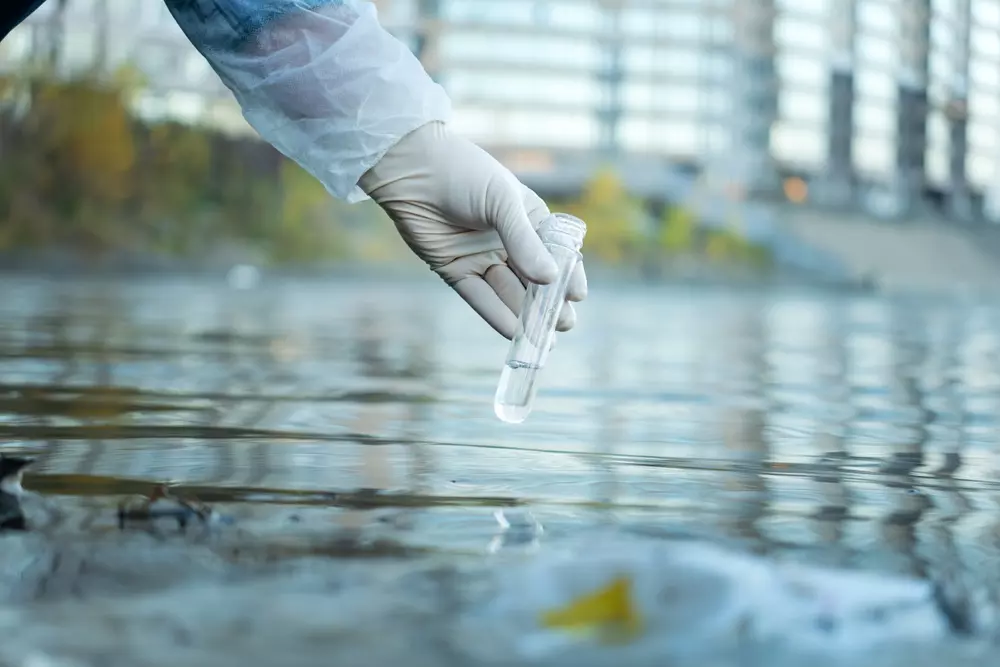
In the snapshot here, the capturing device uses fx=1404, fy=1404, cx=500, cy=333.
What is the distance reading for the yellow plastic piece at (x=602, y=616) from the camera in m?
1.08

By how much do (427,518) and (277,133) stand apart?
0.84 m

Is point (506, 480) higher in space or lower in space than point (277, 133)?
lower

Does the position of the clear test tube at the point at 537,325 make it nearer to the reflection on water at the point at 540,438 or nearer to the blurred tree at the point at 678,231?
the reflection on water at the point at 540,438

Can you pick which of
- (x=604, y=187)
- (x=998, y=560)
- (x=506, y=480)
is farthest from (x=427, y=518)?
(x=604, y=187)

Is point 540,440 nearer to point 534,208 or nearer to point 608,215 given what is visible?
point 534,208

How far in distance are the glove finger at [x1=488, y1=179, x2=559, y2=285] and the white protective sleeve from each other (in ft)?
0.52

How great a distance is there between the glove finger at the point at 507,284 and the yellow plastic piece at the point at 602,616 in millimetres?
1252

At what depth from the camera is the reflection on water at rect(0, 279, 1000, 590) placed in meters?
1.62

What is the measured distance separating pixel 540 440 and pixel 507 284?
34 centimetres

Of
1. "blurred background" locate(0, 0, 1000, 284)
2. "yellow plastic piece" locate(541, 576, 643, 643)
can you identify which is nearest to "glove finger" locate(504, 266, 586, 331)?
"yellow plastic piece" locate(541, 576, 643, 643)

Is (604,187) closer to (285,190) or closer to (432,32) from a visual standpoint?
(432,32)

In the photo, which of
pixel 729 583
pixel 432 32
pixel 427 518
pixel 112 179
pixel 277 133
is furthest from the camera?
pixel 432 32

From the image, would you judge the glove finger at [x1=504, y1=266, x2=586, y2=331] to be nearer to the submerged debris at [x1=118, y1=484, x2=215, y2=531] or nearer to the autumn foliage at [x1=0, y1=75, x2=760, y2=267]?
the submerged debris at [x1=118, y1=484, x2=215, y2=531]

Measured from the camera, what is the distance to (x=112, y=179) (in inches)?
1025
